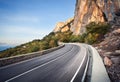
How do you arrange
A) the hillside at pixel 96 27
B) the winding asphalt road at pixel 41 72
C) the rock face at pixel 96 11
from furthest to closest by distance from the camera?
the rock face at pixel 96 11, the hillside at pixel 96 27, the winding asphalt road at pixel 41 72

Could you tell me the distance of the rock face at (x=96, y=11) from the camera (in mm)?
76213

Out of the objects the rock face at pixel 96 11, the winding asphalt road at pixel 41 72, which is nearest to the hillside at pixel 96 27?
the rock face at pixel 96 11

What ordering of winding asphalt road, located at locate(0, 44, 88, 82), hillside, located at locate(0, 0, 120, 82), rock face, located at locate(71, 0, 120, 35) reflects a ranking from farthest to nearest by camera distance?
rock face, located at locate(71, 0, 120, 35) < hillside, located at locate(0, 0, 120, 82) < winding asphalt road, located at locate(0, 44, 88, 82)

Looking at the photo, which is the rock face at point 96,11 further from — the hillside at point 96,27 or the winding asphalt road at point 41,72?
the winding asphalt road at point 41,72

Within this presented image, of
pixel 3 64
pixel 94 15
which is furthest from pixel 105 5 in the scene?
pixel 3 64

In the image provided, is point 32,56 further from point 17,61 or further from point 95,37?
point 95,37

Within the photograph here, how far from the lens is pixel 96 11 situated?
318 ft

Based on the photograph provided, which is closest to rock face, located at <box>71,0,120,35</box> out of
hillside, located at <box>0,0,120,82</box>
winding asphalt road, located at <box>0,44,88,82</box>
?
hillside, located at <box>0,0,120,82</box>

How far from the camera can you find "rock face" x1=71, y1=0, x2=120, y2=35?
7621 centimetres

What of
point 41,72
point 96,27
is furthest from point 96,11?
point 41,72

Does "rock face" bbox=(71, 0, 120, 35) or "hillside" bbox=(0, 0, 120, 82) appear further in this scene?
"rock face" bbox=(71, 0, 120, 35)

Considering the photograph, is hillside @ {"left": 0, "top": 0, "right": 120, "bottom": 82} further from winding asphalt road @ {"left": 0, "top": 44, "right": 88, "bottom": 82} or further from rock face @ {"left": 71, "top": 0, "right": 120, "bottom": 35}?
winding asphalt road @ {"left": 0, "top": 44, "right": 88, "bottom": 82}

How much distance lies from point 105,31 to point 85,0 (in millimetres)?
45698

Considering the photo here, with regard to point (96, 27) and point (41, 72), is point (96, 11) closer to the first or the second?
point (96, 27)
